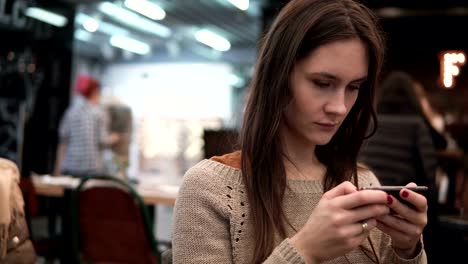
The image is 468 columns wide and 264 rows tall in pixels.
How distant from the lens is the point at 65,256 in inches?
135

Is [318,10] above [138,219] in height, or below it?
above

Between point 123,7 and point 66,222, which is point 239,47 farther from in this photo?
point 66,222

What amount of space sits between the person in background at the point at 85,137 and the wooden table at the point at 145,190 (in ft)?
3.10

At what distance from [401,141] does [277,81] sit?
76.0 inches

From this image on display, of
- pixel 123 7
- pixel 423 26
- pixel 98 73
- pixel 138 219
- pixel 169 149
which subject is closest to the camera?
pixel 138 219

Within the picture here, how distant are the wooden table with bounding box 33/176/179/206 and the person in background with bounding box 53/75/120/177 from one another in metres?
0.94

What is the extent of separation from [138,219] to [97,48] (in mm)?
11046

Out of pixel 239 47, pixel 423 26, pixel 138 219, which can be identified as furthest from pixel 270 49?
pixel 239 47

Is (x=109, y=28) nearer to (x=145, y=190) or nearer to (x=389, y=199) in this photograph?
(x=145, y=190)

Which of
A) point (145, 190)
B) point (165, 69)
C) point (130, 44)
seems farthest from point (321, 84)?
point (165, 69)

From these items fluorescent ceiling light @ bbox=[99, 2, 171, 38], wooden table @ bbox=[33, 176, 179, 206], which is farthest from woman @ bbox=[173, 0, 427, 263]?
fluorescent ceiling light @ bbox=[99, 2, 171, 38]

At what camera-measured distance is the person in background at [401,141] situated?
2.82m

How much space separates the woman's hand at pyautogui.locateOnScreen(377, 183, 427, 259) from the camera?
101 cm

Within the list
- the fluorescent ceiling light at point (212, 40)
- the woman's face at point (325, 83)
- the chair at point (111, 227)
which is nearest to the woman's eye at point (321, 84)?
the woman's face at point (325, 83)
